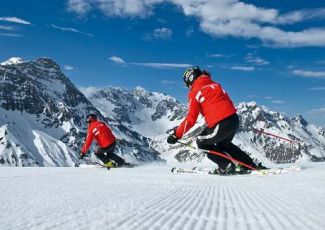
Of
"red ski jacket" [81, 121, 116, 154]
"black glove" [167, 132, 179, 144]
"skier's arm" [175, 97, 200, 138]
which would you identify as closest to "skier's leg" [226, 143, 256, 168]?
"skier's arm" [175, 97, 200, 138]

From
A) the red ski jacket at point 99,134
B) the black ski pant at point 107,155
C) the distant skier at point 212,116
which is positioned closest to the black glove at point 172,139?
the distant skier at point 212,116

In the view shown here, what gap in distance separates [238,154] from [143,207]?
7572 mm

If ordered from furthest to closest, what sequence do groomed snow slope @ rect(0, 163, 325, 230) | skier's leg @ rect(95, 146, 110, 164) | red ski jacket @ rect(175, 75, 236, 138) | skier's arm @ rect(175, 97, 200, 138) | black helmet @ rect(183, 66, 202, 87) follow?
skier's leg @ rect(95, 146, 110, 164) < black helmet @ rect(183, 66, 202, 87) < skier's arm @ rect(175, 97, 200, 138) < red ski jacket @ rect(175, 75, 236, 138) < groomed snow slope @ rect(0, 163, 325, 230)

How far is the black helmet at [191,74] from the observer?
11469mm

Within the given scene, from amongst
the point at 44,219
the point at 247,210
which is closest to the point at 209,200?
the point at 247,210

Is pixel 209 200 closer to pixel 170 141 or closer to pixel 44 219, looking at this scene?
pixel 44 219

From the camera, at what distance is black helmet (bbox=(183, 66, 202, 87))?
11469 mm

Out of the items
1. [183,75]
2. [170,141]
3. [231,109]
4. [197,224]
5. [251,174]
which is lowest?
[197,224]

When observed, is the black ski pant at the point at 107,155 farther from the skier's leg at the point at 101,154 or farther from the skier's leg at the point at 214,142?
the skier's leg at the point at 214,142

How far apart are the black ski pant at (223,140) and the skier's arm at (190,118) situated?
16.5 inches

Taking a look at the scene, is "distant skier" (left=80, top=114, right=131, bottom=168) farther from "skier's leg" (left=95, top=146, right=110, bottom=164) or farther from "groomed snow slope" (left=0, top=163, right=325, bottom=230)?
"groomed snow slope" (left=0, top=163, right=325, bottom=230)

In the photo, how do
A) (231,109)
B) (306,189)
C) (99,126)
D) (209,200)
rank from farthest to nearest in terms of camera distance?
(99,126) → (231,109) → (306,189) → (209,200)

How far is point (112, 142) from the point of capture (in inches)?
775

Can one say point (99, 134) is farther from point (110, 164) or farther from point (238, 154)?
point (238, 154)
